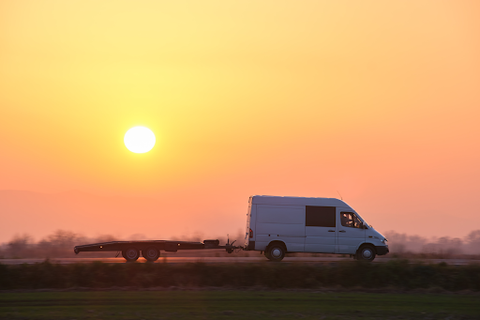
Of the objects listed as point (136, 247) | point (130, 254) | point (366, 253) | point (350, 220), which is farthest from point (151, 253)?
point (366, 253)

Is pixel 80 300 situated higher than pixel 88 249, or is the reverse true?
pixel 88 249

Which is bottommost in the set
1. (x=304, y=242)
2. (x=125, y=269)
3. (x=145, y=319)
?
(x=145, y=319)

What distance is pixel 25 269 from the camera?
1825 centimetres

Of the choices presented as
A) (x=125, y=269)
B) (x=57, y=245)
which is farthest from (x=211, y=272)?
(x=57, y=245)

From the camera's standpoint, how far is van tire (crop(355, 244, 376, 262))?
21938 millimetres

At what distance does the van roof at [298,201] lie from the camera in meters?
22.2

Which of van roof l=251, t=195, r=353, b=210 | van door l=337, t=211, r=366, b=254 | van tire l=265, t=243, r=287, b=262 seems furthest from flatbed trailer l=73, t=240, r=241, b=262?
van door l=337, t=211, r=366, b=254

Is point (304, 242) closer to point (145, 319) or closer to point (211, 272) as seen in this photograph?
point (211, 272)

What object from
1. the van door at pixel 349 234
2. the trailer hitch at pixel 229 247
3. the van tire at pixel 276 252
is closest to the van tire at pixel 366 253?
the van door at pixel 349 234

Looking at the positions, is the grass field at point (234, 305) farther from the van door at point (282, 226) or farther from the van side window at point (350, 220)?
the van side window at point (350, 220)

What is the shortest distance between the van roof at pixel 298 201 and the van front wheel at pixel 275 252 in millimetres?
1978

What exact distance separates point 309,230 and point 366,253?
9.03ft

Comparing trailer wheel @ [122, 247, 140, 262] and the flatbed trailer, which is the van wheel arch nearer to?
the flatbed trailer

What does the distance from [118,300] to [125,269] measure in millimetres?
2906
